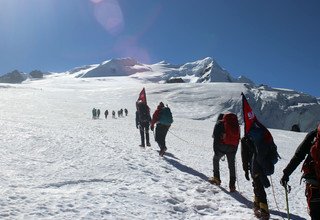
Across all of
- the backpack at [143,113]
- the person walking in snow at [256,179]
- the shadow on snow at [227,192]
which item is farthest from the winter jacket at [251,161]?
the backpack at [143,113]

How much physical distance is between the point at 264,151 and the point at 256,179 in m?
0.64

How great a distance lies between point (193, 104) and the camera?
80.6 metres

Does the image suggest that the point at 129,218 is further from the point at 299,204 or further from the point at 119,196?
the point at 299,204

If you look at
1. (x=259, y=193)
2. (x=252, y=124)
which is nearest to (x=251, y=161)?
(x=259, y=193)

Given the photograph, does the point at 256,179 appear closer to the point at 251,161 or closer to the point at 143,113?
the point at 251,161

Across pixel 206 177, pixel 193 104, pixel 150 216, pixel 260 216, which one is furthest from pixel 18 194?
pixel 193 104

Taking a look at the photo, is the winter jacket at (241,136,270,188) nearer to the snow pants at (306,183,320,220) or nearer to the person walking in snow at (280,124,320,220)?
the person walking in snow at (280,124,320,220)

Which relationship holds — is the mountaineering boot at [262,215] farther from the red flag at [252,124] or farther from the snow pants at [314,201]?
the snow pants at [314,201]

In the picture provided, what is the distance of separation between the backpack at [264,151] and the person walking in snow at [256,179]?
6.6 inches

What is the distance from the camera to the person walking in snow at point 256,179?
7676 mm

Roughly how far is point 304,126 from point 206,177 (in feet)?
294

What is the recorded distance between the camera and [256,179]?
790 centimetres

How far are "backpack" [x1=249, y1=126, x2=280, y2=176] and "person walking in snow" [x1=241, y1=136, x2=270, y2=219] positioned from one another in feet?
0.55

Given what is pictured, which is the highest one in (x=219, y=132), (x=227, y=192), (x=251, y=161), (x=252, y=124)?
(x=252, y=124)
